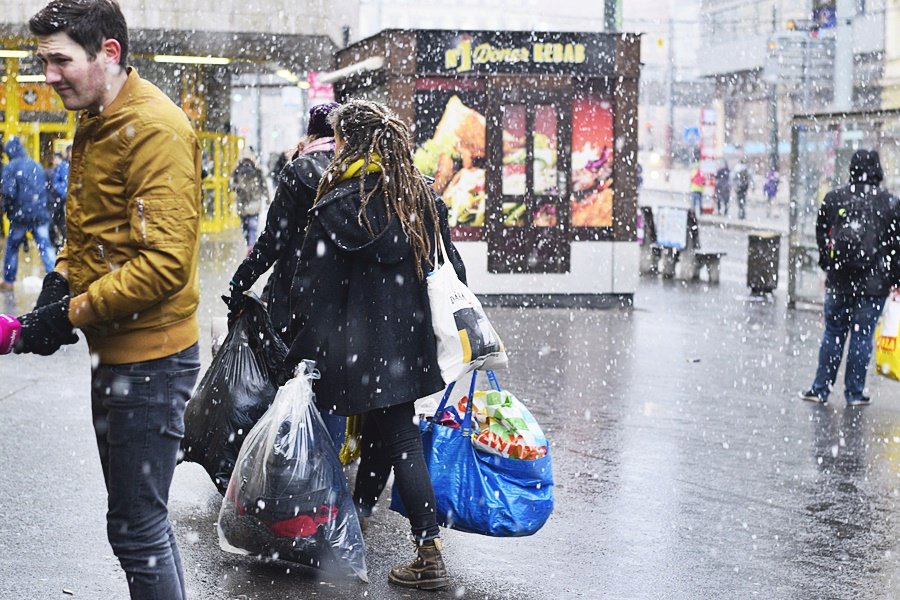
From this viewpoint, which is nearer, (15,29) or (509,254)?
(509,254)

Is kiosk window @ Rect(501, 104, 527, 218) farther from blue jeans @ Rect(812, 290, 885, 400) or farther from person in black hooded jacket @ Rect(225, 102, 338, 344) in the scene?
person in black hooded jacket @ Rect(225, 102, 338, 344)

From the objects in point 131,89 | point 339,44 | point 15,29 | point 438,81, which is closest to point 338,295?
point 131,89

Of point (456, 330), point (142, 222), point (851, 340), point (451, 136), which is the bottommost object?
point (851, 340)

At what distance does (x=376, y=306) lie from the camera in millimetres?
4770

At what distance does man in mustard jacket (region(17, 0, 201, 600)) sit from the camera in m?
3.19

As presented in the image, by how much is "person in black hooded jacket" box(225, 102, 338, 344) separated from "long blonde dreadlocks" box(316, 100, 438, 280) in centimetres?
46

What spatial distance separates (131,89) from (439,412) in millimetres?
2197

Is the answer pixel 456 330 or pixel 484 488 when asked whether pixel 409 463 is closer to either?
pixel 484 488

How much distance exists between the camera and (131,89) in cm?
334

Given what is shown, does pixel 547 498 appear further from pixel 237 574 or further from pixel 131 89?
pixel 131 89

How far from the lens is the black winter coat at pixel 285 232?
5410 mm

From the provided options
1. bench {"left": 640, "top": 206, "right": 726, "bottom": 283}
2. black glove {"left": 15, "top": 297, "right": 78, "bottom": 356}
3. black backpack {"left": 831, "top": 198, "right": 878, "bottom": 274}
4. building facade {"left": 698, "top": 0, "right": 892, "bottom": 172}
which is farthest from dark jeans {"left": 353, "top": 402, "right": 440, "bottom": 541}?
building facade {"left": 698, "top": 0, "right": 892, "bottom": 172}

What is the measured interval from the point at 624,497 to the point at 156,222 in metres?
3.70

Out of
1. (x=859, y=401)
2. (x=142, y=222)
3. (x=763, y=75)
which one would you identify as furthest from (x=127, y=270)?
(x=763, y=75)
